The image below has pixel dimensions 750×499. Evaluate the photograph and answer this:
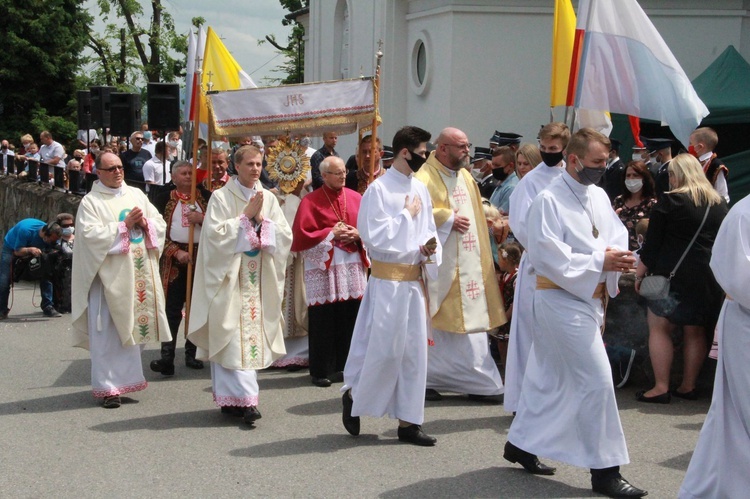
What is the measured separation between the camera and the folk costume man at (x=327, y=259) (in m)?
9.34

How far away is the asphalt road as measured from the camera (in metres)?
6.24

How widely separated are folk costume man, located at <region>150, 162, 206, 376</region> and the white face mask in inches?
146

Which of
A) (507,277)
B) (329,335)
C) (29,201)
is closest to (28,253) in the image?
(329,335)

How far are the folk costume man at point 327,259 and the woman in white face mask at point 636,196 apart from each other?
2307mm

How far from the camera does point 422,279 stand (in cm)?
725

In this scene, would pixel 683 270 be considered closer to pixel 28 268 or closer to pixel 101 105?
pixel 28 268

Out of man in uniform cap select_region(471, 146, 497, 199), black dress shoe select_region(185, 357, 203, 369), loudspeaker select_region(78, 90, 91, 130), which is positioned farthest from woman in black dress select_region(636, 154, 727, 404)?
loudspeaker select_region(78, 90, 91, 130)

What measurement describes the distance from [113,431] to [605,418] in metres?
3.53

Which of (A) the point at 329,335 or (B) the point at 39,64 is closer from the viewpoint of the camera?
(A) the point at 329,335

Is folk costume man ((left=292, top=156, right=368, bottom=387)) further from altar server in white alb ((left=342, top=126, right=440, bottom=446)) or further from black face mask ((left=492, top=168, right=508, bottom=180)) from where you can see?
altar server in white alb ((left=342, top=126, right=440, bottom=446))

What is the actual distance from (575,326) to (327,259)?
3.72 m

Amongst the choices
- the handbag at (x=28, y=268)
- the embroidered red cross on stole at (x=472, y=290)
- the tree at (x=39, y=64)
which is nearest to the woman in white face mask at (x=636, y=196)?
the embroidered red cross on stole at (x=472, y=290)

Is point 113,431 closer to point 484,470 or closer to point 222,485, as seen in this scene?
point 222,485

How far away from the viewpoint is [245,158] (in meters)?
8.05
